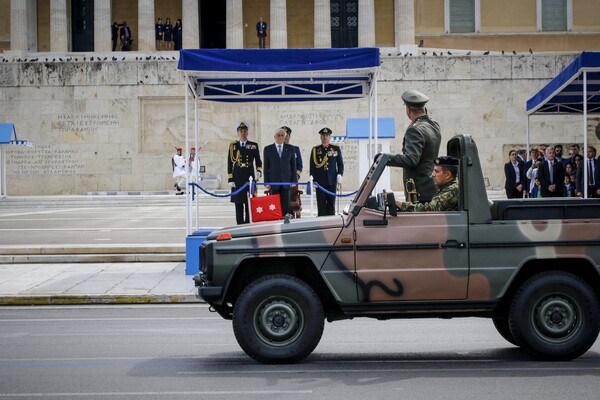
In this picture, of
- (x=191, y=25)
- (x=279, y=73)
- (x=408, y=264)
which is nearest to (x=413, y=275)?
(x=408, y=264)

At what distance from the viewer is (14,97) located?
1720 inches

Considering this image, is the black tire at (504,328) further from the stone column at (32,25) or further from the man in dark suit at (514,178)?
the stone column at (32,25)

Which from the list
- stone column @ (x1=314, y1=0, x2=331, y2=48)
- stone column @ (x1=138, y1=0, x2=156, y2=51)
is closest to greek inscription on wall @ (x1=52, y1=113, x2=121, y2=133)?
stone column @ (x1=138, y1=0, x2=156, y2=51)

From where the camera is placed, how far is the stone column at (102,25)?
50.7 meters

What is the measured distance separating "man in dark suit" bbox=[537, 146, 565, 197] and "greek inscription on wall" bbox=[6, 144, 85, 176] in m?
26.9

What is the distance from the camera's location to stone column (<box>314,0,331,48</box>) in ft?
165

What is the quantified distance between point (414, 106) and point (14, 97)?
38284 millimetres

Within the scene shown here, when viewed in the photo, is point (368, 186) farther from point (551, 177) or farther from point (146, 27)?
point (146, 27)

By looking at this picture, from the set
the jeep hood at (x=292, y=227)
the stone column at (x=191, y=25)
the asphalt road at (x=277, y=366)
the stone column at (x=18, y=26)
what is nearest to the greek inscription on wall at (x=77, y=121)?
the stone column at (x=191, y=25)

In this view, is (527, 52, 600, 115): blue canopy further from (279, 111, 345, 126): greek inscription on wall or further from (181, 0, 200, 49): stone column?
(181, 0, 200, 49): stone column

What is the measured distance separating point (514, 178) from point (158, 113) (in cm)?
2374

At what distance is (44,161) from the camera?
43.6 m

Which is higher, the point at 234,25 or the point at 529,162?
the point at 234,25

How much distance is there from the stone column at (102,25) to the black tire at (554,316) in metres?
45.4
